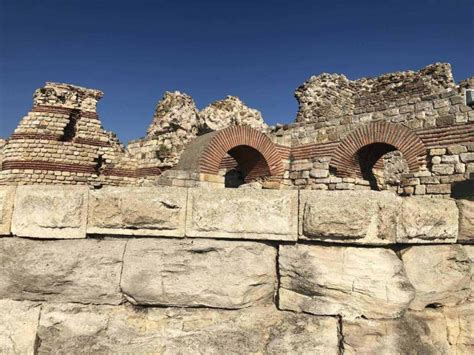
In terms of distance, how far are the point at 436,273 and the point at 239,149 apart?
7.09 m

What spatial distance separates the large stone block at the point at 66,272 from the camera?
2.14 meters

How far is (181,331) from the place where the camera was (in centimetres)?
206

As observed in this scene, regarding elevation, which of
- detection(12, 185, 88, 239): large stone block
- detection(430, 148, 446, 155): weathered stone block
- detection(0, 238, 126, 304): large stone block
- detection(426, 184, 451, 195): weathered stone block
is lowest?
detection(0, 238, 126, 304): large stone block

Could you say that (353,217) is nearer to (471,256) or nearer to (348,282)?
(348,282)

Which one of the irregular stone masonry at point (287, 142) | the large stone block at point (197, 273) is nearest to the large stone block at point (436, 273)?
the large stone block at point (197, 273)

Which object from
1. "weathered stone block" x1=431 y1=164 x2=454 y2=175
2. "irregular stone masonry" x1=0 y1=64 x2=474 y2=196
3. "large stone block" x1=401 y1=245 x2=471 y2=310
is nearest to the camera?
"large stone block" x1=401 y1=245 x2=471 y2=310

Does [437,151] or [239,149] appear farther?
[239,149]

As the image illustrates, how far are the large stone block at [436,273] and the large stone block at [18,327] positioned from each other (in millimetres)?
2240

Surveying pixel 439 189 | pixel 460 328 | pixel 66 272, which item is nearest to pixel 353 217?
pixel 460 328

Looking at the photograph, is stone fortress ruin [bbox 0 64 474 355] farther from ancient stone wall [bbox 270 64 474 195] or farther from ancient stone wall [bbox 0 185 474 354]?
ancient stone wall [bbox 270 64 474 195]

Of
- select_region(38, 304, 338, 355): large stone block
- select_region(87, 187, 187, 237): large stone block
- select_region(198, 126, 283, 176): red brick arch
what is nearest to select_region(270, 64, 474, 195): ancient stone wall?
select_region(198, 126, 283, 176): red brick arch

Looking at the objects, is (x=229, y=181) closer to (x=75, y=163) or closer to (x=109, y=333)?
(x=75, y=163)

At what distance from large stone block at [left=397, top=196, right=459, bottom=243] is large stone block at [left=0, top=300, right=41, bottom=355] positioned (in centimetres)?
220

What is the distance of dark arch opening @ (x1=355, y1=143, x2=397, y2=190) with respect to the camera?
8469mm
